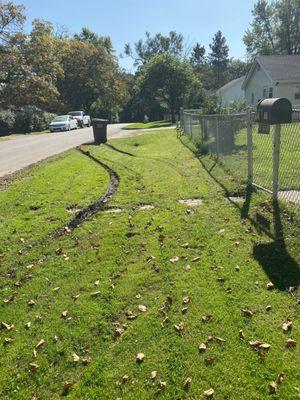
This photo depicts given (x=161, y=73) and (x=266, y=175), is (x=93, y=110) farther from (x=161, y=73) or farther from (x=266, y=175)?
(x=266, y=175)

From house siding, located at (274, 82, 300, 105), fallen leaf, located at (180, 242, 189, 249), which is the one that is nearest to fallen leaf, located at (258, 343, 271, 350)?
fallen leaf, located at (180, 242, 189, 249)

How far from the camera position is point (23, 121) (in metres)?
35.4

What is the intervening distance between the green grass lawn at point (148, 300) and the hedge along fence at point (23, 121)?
28139 mm

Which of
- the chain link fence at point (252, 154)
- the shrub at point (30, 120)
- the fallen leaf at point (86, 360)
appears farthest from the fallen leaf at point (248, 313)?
the shrub at point (30, 120)

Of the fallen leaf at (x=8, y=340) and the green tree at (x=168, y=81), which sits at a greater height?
the green tree at (x=168, y=81)

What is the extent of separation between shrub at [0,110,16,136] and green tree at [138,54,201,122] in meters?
13.5

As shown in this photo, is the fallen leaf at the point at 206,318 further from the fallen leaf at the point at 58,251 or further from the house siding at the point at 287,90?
the house siding at the point at 287,90

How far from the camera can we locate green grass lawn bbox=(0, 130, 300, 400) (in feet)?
10.2

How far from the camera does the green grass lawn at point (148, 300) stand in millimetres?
3100

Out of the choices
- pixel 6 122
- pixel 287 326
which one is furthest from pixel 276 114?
pixel 6 122

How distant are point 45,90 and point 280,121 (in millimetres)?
34402

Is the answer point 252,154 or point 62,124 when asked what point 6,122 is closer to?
point 62,124

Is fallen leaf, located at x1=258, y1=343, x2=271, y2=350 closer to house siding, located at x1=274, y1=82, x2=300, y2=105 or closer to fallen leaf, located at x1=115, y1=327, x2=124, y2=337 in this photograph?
fallen leaf, located at x1=115, y1=327, x2=124, y2=337

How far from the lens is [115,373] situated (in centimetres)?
318
